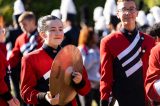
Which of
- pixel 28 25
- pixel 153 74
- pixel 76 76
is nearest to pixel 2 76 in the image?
pixel 76 76

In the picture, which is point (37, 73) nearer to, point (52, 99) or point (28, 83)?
point (28, 83)

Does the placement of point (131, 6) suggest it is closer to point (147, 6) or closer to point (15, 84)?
point (15, 84)

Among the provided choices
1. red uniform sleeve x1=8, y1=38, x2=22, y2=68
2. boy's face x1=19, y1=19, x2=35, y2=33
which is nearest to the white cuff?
boy's face x1=19, y1=19, x2=35, y2=33

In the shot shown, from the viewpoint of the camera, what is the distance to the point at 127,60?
7258 millimetres

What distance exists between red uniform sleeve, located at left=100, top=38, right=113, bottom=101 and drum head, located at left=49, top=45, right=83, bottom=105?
0.49m

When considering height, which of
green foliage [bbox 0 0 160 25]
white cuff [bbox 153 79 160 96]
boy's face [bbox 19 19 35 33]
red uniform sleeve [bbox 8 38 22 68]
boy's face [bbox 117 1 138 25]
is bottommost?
green foliage [bbox 0 0 160 25]

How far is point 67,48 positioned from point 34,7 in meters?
23.6

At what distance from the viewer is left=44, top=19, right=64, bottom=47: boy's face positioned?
22.2 ft

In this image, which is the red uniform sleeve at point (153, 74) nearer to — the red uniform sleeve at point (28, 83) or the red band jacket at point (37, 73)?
the red band jacket at point (37, 73)

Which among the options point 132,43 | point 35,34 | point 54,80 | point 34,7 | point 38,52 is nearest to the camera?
point 54,80

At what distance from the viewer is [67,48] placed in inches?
254

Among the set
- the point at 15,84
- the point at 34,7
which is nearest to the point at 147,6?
the point at 15,84

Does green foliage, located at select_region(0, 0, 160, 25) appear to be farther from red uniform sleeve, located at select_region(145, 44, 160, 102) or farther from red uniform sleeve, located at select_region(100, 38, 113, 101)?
red uniform sleeve, located at select_region(145, 44, 160, 102)

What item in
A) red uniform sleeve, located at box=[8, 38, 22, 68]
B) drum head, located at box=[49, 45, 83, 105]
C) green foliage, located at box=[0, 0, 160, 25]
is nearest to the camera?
drum head, located at box=[49, 45, 83, 105]
